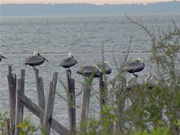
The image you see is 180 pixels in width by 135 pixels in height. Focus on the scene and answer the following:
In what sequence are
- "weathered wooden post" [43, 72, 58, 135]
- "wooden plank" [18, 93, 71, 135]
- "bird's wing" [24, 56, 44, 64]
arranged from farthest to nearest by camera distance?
"bird's wing" [24, 56, 44, 64]
"wooden plank" [18, 93, 71, 135]
"weathered wooden post" [43, 72, 58, 135]

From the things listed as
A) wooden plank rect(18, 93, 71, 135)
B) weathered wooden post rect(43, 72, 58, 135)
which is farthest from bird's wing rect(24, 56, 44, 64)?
weathered wooden post rect(43, 72, 58, 135)

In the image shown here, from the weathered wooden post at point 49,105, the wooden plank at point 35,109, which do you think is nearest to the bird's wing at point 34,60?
the wooden plank at point 35,109

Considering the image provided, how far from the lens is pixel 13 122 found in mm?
10758

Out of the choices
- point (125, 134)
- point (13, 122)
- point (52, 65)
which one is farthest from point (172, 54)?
point (52, 65)

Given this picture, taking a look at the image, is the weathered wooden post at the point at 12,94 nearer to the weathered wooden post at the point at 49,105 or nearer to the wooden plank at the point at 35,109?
the wooden plank at the point at 35,109

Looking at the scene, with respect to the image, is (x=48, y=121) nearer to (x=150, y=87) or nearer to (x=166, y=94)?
(x=150, y=87)

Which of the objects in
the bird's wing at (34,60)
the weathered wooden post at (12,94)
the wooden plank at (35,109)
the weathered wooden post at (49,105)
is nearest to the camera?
the weathered wooden post at (49,105)

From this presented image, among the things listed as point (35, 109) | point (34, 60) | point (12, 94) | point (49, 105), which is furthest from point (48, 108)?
point (34, 60)

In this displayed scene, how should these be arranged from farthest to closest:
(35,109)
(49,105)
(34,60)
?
(34,60) → (35,109) → (49,105)

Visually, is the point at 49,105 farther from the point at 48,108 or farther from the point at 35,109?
the point at 35,109

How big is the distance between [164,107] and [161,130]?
1.57 meters

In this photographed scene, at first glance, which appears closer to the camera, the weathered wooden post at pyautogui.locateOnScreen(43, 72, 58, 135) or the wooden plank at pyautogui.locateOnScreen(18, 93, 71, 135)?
the weathered wooden post at pyautogui.locateOnScreen(43, 72, 58, 135)

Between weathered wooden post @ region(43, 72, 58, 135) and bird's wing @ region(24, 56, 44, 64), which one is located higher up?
weathered wooden post @ region(43, 72, 58, 135)

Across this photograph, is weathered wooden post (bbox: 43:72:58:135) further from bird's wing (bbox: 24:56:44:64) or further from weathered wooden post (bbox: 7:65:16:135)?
bird's wing (bbox: 24:56:44:64)
